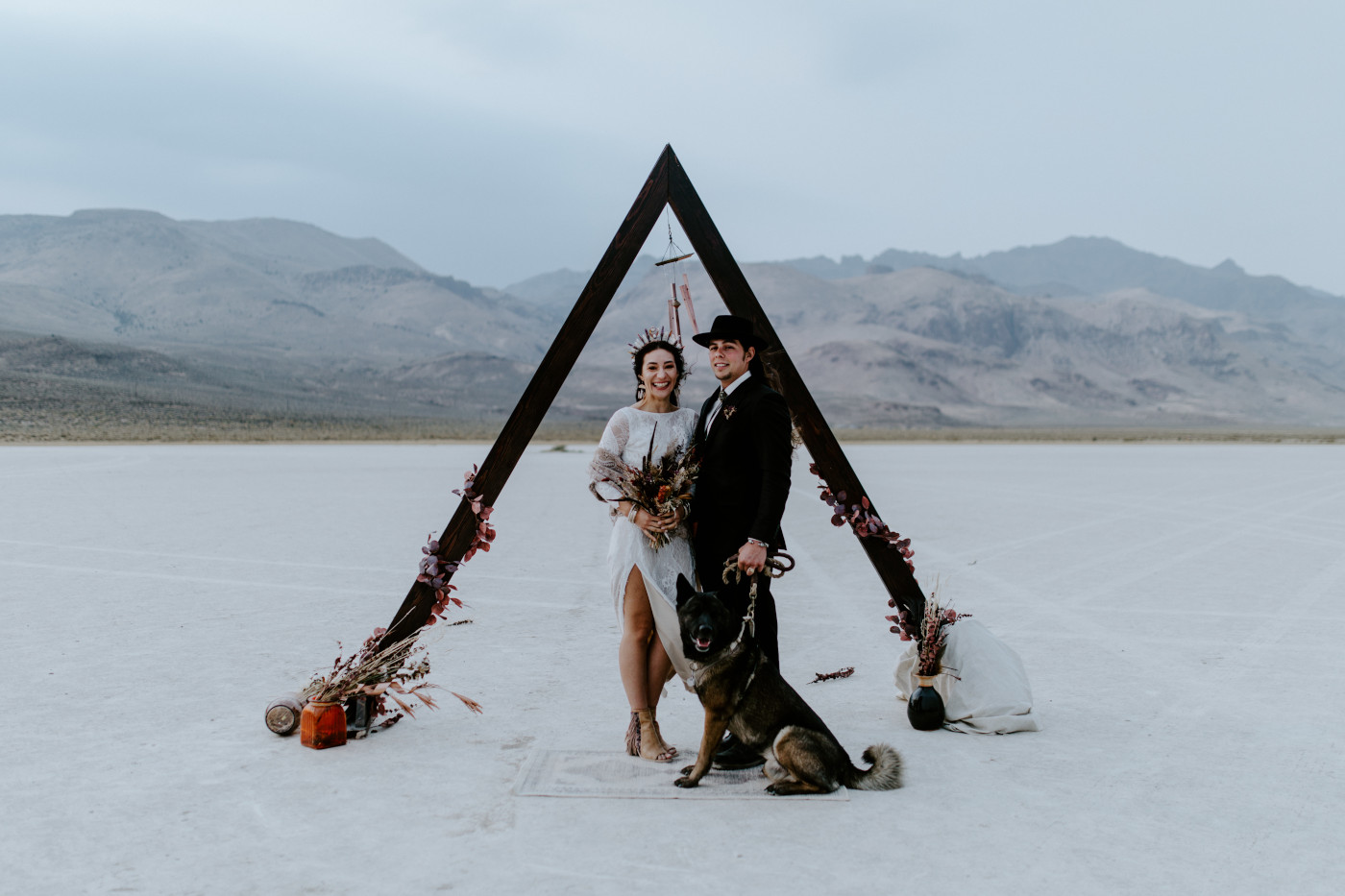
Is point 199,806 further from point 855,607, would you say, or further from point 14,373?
point 14,373

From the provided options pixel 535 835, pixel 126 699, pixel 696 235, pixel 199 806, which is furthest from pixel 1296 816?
pixel 126 699

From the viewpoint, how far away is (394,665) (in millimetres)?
5109

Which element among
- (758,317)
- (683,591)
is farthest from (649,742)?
(758,317)

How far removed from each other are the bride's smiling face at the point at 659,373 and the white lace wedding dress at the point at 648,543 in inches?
4.9

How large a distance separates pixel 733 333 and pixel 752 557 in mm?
978

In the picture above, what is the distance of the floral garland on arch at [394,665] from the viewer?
4.93 meters

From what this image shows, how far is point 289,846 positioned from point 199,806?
23.4 inches

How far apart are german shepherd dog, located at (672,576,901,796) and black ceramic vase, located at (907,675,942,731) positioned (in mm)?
917

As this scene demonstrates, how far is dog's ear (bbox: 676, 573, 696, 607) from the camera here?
407cm

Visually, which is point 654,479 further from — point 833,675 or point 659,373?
point 833,675

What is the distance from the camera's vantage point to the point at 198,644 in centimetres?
695

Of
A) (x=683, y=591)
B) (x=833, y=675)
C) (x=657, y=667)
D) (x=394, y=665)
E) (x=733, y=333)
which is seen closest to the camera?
(x=683, y=591)

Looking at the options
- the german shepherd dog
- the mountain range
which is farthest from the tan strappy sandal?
the mountain range

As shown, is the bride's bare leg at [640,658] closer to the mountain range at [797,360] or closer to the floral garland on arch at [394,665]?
the floral garland on arch at [394,665]
